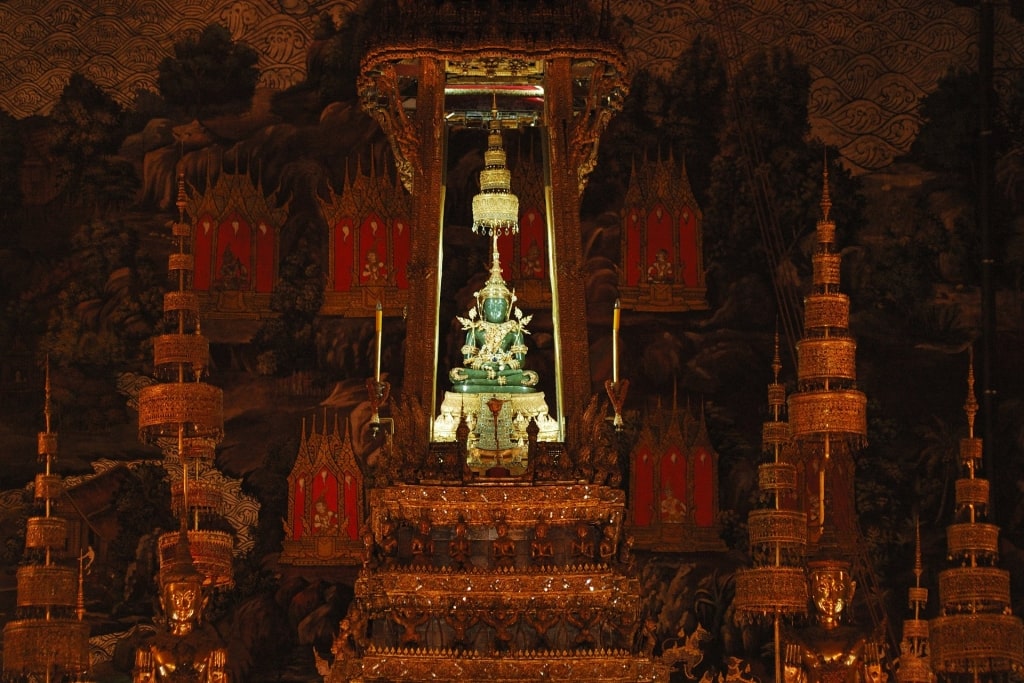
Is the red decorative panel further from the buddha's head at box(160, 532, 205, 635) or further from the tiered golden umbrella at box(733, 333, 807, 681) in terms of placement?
the buddha's head at box(160, 532, 205, 635)

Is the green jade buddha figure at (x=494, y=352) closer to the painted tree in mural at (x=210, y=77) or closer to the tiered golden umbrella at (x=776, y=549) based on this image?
the tiered golden umbrella at (x=776, y=549)

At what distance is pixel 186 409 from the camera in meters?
15.9

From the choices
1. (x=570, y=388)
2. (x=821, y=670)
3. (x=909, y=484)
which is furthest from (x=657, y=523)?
(x=821, y=670)

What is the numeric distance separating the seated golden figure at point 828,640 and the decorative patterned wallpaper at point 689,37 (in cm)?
→ 639

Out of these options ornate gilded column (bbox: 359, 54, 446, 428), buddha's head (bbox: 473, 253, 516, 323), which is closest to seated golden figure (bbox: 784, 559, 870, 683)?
ornate gilded column (bbox: 359, 54, 446, 428)

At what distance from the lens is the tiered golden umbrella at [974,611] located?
16.6 meters

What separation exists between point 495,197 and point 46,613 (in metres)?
4.62

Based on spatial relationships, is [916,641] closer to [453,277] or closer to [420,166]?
[453,277]

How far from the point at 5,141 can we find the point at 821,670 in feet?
31.5

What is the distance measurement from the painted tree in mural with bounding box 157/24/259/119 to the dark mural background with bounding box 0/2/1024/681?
20mm

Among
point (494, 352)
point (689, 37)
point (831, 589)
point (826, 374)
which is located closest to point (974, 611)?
point (831, 589)

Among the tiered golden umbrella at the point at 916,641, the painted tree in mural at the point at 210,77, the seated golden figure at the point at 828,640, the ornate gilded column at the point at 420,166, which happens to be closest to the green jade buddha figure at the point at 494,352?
the ornate gilded column at the point at 420,166

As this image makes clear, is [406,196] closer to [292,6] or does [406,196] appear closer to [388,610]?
[292,6]

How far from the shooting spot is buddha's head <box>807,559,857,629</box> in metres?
15.0
